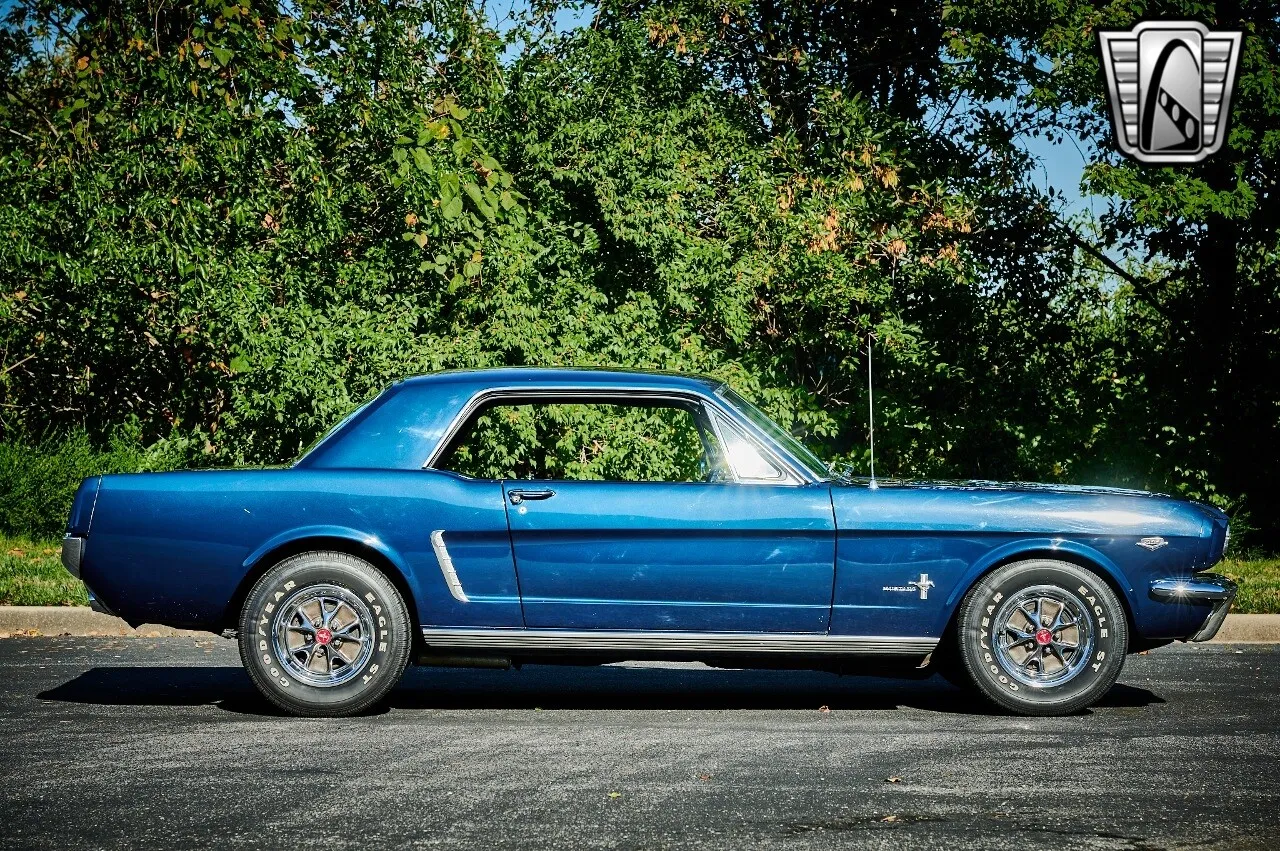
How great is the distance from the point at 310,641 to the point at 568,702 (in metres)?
1.34

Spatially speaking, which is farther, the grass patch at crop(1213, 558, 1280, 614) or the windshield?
the grass patch at crop(1213, 558, 1280, 614)

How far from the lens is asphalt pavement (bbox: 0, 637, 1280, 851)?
4.60 m

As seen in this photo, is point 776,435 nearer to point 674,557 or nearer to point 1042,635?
point 674,557

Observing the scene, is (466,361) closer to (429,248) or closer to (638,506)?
(429,248)

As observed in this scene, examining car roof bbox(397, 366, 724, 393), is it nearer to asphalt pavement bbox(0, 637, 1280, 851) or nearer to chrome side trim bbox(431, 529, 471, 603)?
chrome side trim bbox(431, 529, 471, 603)

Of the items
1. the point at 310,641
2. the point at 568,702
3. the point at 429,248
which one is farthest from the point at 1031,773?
the point at 429,248

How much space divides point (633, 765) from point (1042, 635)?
219 cm

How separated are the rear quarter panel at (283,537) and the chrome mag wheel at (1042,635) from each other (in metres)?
2.24

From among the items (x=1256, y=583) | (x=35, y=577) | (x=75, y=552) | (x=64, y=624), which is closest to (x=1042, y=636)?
(x=75, y=552)

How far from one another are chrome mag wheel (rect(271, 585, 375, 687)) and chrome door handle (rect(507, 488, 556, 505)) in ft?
2.73

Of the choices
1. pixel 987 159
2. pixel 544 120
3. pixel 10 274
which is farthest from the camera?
pixel 987 159

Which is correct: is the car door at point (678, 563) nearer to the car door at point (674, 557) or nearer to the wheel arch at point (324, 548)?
the car door at point (674, 557)

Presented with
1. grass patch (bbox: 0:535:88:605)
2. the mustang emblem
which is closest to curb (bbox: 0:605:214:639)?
grass patch (bbox: 0:535:88:605)

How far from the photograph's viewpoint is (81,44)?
15266 mm
